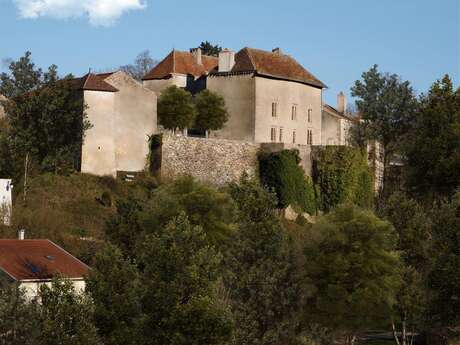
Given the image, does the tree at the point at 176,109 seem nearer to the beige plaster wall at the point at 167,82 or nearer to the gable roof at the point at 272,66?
the gable roof at the point at 272,66

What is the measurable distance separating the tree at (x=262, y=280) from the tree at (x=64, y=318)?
808cm

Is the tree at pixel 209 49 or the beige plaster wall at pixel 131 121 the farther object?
the tree at pixel 209 49

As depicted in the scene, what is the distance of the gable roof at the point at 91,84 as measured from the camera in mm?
49219

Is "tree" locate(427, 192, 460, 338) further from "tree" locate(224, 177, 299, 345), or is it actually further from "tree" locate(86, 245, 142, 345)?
"tree" locate(86, 245, 142, 345)

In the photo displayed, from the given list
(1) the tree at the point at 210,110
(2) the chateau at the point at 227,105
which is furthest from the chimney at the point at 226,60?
(1) the tree at the point at 210,110

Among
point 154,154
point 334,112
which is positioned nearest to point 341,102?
point 334,112

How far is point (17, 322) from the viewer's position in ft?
74.5

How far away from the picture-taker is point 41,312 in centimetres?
2381

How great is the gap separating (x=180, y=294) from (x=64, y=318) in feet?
12.3

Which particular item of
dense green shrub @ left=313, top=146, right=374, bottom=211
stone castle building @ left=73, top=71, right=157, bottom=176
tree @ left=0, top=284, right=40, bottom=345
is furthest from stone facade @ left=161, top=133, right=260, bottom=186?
tree @ left=0, top=284, right=40, bottom=345

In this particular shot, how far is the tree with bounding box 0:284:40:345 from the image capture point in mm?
22625

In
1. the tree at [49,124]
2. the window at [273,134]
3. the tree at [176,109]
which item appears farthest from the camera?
the window at [273,134]

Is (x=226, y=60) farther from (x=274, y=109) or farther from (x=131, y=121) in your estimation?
(x=131, y=121)

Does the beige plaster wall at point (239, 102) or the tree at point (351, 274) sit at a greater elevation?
the beige plaster wall at point (239, 102)
